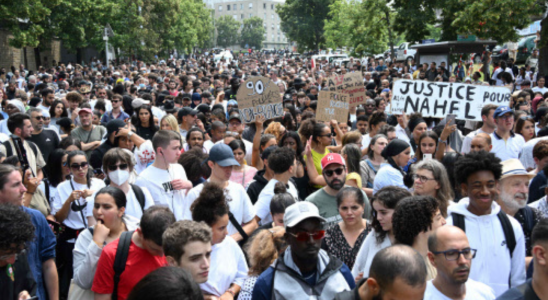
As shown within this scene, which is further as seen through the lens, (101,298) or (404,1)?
(404,1)

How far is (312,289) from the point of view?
11.2ft

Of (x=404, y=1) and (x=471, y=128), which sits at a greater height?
(x=404, y=1)

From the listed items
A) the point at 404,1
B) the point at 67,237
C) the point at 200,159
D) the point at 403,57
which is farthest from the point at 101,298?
the point at 403,57

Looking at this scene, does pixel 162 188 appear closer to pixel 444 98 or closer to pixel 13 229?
pixel 13 229

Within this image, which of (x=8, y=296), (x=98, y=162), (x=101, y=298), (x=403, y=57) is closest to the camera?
(x=8, y=296)

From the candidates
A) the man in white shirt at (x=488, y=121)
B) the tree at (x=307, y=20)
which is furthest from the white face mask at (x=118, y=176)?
the tree at (x=307, y=20)

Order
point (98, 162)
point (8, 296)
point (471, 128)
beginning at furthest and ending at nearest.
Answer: point (471, 128), point (98, 162), point (8, 296)

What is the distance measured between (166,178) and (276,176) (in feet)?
3.83

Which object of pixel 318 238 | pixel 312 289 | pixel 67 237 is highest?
pixel 318 238

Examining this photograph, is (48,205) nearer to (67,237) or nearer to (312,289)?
(67,237)

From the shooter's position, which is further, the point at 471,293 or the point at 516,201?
the point at 516,201

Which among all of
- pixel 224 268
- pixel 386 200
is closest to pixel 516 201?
pixel 386 200

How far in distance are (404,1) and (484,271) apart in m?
25.2

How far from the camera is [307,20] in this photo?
241ft
